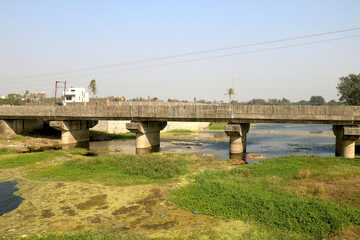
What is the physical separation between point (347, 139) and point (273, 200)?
649 inches

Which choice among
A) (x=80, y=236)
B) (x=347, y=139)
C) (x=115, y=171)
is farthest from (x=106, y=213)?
(x=347, y=139)

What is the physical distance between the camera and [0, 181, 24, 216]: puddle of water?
1200 cm

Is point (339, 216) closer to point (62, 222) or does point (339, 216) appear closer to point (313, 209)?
point (313, 209)

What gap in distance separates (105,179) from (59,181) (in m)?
2.79

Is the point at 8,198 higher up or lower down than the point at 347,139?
lower down

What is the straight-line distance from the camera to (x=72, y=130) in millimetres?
35156

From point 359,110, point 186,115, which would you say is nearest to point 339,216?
point 359,110

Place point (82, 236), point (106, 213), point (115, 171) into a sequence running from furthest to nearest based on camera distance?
point (115, 171)
point (106, 213)
point (82, 236)

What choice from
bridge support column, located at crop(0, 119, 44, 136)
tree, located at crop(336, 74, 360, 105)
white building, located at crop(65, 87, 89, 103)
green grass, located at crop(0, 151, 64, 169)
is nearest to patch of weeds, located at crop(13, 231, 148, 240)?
green grass, located at crop(0, 151, 64, 169)

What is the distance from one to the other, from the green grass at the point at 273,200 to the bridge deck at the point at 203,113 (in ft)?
22.9

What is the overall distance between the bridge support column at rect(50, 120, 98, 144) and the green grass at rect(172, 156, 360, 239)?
24212mm

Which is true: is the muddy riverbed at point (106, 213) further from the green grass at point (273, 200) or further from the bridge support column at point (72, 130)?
the bridge support column at point (72, 130)

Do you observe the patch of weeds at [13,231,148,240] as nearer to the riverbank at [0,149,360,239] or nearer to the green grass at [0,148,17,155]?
the riverbank at [0,149,360,239]

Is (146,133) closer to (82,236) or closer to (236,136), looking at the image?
(236,136)
